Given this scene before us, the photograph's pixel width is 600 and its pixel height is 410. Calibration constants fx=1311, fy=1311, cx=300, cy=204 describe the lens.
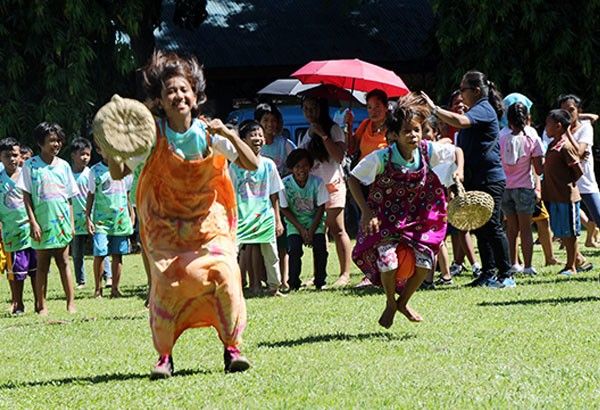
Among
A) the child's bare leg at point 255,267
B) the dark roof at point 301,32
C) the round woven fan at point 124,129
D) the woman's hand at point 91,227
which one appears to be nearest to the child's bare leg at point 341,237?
the child's bare leg at point 255,267

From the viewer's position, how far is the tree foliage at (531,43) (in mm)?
23688

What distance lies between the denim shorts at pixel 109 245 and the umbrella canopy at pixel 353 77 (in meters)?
2.53

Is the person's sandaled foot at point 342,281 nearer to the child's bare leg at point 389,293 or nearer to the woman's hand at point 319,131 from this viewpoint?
the woman's hand at point 319,131

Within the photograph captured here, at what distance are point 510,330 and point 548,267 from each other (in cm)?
569

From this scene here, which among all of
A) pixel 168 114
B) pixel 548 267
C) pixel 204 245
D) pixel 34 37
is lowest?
pixel 548 267

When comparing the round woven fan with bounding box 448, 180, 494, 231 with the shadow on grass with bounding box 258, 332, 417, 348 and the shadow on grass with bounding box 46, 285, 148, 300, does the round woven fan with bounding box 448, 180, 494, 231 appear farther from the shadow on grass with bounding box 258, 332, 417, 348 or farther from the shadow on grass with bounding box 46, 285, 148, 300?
the shadow on grass with bounding box 46, 285, 148, 300

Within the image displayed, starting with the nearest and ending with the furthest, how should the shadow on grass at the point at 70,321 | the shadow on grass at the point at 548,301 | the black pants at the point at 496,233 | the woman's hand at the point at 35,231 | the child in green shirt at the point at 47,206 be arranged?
the shadow on grass at the point at 548,301
the shadow on grass at the point at 70,321
the woman's hand at the point at 35,231
the child in green shirt at the point at 47,206
the black pants at the point at 496,233

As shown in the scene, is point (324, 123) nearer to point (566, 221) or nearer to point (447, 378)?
point (566, 221)

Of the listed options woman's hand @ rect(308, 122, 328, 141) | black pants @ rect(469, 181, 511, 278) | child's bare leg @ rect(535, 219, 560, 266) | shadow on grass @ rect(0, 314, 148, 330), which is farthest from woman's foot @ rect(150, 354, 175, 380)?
child's bare leg @ rect(535, 219, 560, 266)

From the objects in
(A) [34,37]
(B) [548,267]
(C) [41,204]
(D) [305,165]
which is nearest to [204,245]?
(C) [41,204]

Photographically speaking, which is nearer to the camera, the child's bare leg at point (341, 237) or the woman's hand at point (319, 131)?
the woman's hand at point (319, 131)

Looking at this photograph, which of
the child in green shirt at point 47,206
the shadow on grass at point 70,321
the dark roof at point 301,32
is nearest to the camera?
the shadow on grass at point 70,321

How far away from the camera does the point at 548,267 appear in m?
14.4

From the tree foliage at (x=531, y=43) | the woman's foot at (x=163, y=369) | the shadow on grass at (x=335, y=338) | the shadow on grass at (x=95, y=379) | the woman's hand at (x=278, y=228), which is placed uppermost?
the tree foliage at (x=531, y=43)
